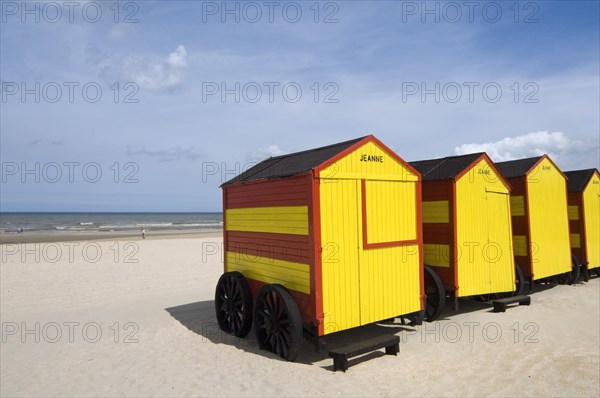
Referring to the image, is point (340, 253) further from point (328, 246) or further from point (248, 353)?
point (248, 353)

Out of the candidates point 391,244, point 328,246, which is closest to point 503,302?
point 391,244

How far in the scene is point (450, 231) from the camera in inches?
386

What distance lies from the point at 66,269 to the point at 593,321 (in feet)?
61.3

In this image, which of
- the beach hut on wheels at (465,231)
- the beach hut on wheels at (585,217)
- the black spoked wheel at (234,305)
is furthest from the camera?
the beach hut on wheels at (585,217)

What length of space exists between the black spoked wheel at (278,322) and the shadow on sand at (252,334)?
0.23 m

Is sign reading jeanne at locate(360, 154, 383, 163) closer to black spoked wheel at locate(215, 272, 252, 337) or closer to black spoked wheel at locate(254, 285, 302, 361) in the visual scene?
black spoked wheel at locate(254, 285, 302, 361)

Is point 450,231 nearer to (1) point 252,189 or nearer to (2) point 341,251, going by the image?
(2) point 341,251

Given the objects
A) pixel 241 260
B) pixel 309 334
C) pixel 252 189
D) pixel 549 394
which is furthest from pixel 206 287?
pixel 549 394

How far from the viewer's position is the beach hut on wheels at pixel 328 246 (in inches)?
278

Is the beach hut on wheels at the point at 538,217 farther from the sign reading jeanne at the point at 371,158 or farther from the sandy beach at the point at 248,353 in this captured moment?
the sign reading jeanne at the point at 371,158

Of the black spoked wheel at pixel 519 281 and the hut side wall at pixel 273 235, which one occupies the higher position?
the hut side wall at pixel 273 235

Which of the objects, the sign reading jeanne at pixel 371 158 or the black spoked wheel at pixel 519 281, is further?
the black spoked wheel at pixel 519 281

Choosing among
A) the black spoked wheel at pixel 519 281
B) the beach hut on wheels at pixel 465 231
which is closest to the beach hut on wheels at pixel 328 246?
the beach hut on wheels at pixel 465 231

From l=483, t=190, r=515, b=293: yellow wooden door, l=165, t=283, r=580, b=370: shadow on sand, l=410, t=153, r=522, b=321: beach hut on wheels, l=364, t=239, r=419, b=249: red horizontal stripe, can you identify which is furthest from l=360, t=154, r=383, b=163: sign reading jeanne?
l=483, t=190, r=515, b=293: yellow wooden door
